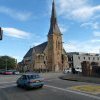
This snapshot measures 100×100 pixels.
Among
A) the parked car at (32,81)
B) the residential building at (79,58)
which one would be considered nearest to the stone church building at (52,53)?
the residential building at (79,58)

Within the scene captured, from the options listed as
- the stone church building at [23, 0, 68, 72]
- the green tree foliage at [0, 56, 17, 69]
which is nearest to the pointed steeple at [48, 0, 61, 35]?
the stone church building at [23, 0, 68, 72]

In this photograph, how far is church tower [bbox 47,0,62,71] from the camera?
A: 11956cm

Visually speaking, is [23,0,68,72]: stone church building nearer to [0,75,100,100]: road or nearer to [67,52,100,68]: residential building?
[67,52,100,68]: residential building

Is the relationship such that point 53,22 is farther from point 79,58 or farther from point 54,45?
point 79,58

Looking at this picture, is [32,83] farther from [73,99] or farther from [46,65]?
[46,65]

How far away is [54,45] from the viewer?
4749 inches

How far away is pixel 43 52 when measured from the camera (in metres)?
124

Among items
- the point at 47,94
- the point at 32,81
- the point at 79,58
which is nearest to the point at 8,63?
the point at 79,58

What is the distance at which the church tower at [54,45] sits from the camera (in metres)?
120

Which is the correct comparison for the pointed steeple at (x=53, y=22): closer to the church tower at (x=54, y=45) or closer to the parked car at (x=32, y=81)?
the church tower at (x=54, y=45)

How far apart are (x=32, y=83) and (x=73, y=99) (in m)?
8.33

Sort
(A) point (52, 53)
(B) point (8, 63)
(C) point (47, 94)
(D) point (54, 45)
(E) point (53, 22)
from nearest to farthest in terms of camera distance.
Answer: (C) point (47, 94) < (D) point (54, 45) < (A) point (52, 53) < (E) point (53, 22) < (B) point (8, 63)

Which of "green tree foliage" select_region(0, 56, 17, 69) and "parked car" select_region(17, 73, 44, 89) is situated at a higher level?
"green tree foliage" select_region(0, 56, 17, 69)

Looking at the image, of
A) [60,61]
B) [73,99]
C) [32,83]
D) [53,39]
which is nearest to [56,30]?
[53,39]
